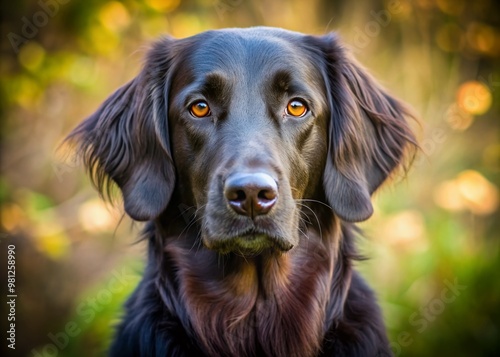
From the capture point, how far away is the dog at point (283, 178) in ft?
10.5

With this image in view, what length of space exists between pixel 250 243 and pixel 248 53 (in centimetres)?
109

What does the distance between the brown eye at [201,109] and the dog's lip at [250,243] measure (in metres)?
0.70

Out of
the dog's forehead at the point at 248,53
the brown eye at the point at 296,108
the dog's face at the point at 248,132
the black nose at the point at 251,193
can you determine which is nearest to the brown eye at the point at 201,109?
the dog's face at the point at 248,132

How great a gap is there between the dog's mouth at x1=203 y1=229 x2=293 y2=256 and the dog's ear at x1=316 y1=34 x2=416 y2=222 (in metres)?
0.52

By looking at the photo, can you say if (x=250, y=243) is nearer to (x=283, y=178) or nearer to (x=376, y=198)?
(x=283, y=178)

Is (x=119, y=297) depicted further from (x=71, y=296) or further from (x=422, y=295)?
(x=422, y=295)

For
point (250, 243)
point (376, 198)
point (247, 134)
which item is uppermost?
point (247, 134)

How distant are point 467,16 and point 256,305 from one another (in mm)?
5784

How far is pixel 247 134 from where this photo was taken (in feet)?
10.2

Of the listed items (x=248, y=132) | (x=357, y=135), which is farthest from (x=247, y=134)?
(x=357, y=135)

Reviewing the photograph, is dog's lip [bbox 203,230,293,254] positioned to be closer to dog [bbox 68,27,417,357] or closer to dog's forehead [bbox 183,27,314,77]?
dog [bbox 68,27,417,357]

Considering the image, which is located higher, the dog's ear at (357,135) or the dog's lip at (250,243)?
the dog's ear at (357,135)

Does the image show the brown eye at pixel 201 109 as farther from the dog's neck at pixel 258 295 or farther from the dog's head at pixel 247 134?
the dog's neck at pixel 258 295

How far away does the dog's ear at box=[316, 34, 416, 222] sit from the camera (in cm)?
337
